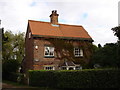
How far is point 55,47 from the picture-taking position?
27.0 meters

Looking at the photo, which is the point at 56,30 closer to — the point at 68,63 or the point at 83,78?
the point at 68,63

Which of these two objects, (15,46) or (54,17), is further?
(15,46)

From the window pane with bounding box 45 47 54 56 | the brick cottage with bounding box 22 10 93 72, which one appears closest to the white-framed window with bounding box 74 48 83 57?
the brick cottage with bounding box 22 10 93 72

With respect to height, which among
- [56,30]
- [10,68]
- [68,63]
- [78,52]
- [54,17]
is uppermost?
[54,17]

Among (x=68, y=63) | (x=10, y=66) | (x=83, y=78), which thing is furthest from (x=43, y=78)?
(x=10, y=66)

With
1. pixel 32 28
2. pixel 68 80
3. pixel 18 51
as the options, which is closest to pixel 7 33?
pixel 18 51

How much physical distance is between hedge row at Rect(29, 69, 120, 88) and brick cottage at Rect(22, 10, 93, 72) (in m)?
5.84

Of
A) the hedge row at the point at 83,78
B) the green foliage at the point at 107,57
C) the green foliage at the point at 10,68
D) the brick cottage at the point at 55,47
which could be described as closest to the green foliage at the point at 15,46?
the green foliage at the point at 10,68

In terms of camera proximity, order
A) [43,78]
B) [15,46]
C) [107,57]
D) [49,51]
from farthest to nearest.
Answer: [15,46]
[49,51]
[107,57]
[43,78]

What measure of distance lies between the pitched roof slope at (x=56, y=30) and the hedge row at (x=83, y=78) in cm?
934

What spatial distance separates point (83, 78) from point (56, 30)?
47.6 ft

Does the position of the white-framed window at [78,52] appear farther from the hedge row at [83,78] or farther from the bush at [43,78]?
the hedge row at [83,78]

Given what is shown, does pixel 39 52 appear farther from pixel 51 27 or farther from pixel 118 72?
pixel 118 72

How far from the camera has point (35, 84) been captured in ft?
71.5
